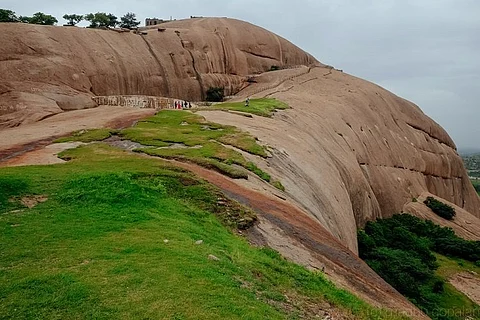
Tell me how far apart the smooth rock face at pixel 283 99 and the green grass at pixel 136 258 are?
562 cm

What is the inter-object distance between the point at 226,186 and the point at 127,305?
683 cm

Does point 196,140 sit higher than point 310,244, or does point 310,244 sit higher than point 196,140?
point 196,140

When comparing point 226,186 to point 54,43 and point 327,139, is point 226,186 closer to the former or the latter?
point 327,139

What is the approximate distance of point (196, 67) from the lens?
41125 mm

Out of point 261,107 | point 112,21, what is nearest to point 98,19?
point 112,21

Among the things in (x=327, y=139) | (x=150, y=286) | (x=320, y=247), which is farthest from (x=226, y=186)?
(x=327, y=139)

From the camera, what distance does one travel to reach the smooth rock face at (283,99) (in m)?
19.8

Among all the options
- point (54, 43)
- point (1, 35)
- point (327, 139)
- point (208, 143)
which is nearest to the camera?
point (208, 143)

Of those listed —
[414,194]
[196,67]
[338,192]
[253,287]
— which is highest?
[196,67]

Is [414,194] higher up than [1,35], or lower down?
lower down

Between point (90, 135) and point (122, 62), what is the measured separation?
17626 millimetres

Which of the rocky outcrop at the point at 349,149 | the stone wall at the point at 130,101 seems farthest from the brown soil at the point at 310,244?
the stone wall at the point at 130,101

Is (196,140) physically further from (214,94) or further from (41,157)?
(214,94)

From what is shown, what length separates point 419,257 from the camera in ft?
75.2
